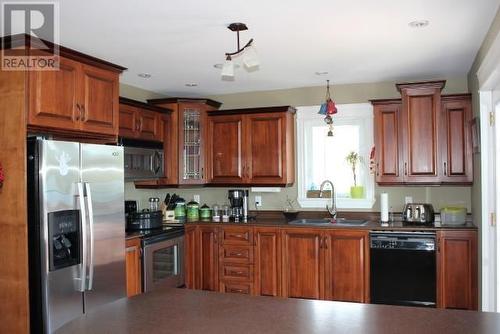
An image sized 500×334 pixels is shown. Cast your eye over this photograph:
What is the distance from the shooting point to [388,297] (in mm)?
4195

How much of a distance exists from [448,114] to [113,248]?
10.8ft

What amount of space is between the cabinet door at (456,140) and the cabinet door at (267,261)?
5.79 feet

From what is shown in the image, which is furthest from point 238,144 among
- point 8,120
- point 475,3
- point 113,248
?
point 475,3

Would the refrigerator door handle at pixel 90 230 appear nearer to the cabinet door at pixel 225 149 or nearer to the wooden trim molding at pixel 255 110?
the cabinet door at pixel 225 149

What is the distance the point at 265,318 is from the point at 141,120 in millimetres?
3368

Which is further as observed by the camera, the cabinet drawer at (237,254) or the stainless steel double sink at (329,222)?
the cabinet drawer at (237,254)

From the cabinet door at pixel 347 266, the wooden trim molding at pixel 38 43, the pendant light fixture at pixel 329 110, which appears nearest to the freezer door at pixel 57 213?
the wooden trim molding at pixel 38 43

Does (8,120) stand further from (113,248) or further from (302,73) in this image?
(302,73)

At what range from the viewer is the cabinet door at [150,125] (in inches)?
182

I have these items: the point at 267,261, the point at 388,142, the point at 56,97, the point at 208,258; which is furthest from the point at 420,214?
the point at 56,97

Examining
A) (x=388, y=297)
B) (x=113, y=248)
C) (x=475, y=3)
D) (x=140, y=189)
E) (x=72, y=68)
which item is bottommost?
(x=388, y=297)

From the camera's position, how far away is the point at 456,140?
4.36m

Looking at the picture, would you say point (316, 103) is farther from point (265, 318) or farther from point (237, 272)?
point (265, 318)

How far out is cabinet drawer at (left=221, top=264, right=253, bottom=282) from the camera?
4.73 metres
